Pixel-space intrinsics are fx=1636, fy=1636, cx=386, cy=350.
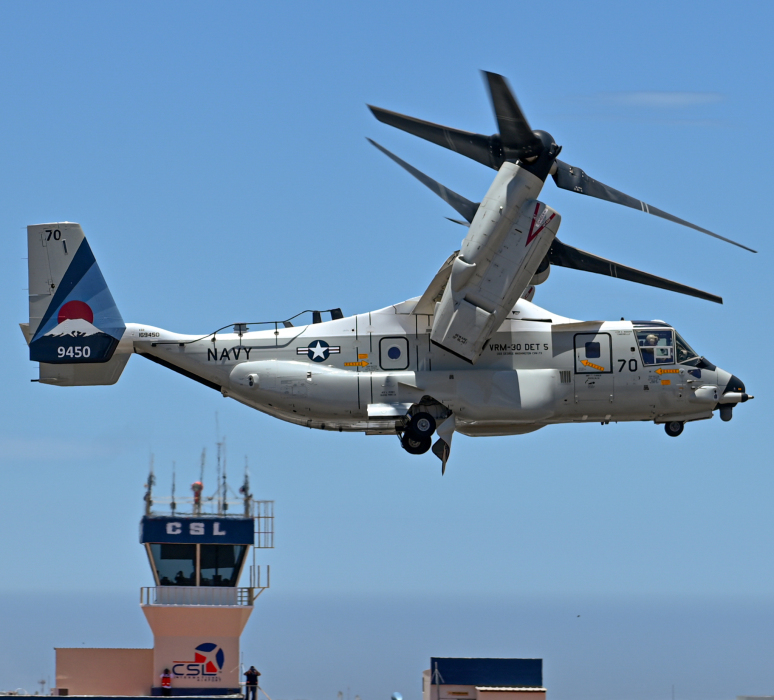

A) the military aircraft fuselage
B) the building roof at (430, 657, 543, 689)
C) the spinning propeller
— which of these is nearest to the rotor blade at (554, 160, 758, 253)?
the spinning propeller

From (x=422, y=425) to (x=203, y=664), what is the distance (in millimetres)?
7425

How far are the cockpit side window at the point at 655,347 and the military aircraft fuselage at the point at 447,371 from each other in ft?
0.08

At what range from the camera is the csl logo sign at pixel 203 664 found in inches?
1469

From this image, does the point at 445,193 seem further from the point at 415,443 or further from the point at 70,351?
the point at 70,351

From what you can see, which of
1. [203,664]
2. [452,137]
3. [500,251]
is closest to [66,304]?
[203,664]

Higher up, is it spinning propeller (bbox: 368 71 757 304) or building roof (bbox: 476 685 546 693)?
spinning propeller (bbox: 368 71 757 304)

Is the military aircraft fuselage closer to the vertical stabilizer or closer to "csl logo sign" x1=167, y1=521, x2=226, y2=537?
the vertical stabilizer

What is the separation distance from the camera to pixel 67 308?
128ft

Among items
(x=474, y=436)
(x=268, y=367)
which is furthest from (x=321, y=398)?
(x=474, y=436)

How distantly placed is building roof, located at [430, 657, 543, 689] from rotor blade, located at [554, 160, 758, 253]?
34.3 feet

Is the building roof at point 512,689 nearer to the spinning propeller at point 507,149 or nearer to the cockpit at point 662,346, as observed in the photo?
the cockpit at point 662,346

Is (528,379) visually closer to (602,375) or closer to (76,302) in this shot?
(602,375)

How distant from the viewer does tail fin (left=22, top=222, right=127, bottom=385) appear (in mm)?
38875

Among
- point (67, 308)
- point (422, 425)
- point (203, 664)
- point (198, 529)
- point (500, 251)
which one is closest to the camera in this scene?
point (500, 251)
